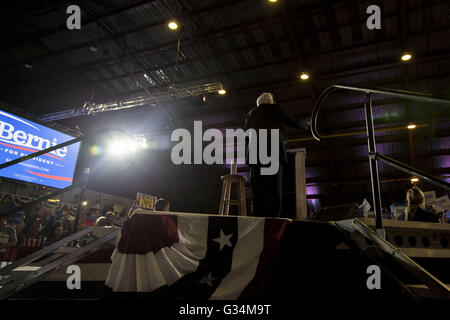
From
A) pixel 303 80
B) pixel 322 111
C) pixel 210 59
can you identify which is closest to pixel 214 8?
pixel 210 59

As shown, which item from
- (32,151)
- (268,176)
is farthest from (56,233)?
(268,176)

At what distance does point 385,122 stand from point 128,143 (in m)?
9.90

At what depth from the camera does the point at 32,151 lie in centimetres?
725

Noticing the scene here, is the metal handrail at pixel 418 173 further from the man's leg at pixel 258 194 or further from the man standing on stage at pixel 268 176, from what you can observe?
the man's leg at pixel 258 194

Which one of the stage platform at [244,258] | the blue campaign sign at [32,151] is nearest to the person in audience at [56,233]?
the blue campaign sign at [32,151]

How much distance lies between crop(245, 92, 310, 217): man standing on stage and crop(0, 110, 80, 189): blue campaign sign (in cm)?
689

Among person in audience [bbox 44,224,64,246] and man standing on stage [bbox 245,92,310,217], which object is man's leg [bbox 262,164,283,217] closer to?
man standing on stage [bbox 245,92,310,217]

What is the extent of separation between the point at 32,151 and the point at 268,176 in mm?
7597

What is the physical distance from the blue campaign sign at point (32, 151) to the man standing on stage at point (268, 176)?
6.89m

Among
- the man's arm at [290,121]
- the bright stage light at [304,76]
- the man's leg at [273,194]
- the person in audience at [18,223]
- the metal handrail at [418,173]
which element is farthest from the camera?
the bright stage light at [304,76]

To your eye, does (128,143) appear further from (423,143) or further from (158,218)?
(423,143)

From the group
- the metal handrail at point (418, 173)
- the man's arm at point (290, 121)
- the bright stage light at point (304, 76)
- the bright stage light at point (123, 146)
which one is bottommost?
the metal handrail at point (418, 173)

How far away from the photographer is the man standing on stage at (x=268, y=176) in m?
2.26

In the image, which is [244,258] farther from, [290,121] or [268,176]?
[290,121]
